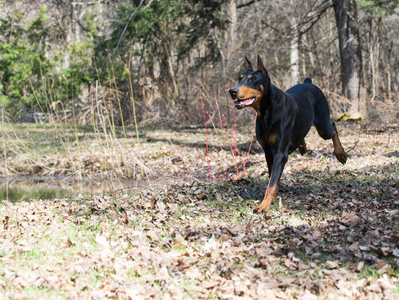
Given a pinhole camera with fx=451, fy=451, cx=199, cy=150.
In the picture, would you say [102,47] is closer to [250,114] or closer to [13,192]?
[250,114]

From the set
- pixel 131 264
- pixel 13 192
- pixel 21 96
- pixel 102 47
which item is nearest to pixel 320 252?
pixel 131 264

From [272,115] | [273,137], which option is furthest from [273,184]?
[272,115]

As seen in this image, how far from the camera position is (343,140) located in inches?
470

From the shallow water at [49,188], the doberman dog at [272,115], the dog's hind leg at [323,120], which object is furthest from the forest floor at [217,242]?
the shallow water at [49,188]

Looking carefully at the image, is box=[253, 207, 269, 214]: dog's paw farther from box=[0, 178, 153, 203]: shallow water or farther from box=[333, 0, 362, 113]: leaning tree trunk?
box=[333, 0, 362, 113]: leaning tree trunk

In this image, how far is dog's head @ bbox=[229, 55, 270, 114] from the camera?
5504mm

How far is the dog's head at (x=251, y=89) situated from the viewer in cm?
550

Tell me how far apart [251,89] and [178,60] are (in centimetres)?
1321

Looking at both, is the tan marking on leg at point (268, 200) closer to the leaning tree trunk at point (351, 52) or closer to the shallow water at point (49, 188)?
the shallow water at point (49, 188)

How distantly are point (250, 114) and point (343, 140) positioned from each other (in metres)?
5.39

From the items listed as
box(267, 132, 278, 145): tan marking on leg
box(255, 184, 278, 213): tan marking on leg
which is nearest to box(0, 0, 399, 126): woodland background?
box(267, 132, 278, 145): tan marking on leg

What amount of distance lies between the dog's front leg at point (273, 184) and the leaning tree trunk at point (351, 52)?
34.8ft

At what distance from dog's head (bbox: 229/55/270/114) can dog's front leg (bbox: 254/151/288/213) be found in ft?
2.48

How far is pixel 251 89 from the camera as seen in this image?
5578 millimetres
